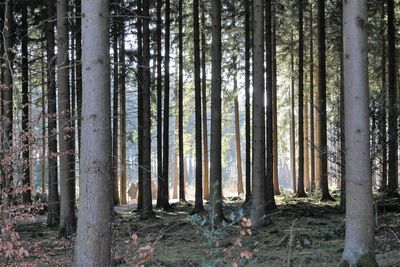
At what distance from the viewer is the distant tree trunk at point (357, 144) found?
6.34 metres

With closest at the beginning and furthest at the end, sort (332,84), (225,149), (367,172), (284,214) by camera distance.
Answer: (367,172) → (284,214) → (332,84) → (225,149)

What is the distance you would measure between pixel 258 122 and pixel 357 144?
6.28 metres

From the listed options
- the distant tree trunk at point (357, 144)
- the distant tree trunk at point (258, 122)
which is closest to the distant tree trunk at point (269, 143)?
the distant tree trunk at point (258, 122)

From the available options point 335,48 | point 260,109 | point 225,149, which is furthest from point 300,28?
point 225,149

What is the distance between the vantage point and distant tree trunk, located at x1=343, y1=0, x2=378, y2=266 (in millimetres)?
6344

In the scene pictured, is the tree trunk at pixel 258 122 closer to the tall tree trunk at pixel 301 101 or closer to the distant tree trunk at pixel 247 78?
the distant tree trunk at pixel 247 78

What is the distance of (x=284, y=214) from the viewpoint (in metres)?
16.3

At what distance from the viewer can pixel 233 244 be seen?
4164 millimetres

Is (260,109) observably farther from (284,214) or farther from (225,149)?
(225,149)

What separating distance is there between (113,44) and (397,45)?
45.7ft

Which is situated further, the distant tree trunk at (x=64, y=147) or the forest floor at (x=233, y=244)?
the distant tree trunk at (x=64, y=147)

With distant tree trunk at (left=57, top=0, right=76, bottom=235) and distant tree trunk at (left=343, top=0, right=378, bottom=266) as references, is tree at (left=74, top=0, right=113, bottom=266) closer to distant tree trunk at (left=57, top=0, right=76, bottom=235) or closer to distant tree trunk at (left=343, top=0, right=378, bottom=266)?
distant tree trunk at (left=343, top=0, right=378, bottom=266)

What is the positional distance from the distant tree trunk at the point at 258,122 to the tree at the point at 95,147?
7051 mm

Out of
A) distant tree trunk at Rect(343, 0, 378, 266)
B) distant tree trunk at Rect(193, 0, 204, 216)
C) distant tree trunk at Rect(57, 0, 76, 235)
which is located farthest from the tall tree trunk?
distant tree trunk at Rect(343, 0, 378, 266)
